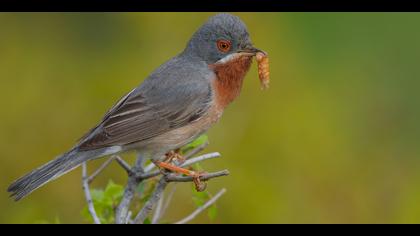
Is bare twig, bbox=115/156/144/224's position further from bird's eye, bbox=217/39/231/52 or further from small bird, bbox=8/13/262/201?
bird's eye, bbox=217/39/231/52

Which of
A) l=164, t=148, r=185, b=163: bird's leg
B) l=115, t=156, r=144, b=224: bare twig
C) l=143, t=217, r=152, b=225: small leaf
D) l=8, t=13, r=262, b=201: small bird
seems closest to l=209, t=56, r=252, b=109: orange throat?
l=8, t=13, r=262, b=201: small bird

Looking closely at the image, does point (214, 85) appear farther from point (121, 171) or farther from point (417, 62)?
point (417, 62)

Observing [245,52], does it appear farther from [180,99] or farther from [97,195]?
[97,195]

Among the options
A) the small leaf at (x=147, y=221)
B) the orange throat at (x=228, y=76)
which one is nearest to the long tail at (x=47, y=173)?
the small leaf at (x=147, y=221)

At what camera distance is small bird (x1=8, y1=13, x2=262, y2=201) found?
4.93 m

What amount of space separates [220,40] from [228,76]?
290 mm

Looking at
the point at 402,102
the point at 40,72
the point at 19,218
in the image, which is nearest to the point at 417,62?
the point at 402,102

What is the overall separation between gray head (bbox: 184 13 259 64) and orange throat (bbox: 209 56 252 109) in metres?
0.06

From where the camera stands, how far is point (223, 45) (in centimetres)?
502

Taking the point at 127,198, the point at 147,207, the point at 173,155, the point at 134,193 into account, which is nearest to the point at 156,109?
the point at 173,155

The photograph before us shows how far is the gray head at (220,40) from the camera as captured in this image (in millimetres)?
4926

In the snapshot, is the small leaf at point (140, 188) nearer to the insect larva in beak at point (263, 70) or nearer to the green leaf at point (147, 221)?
the green leaf at point (147, 221)

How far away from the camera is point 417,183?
6.65 meters

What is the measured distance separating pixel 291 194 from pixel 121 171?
1.48 m
